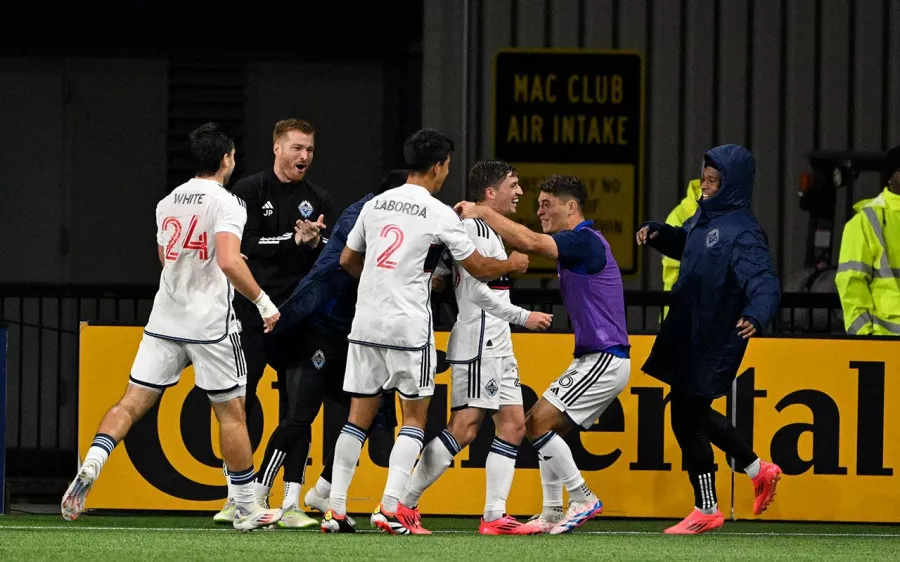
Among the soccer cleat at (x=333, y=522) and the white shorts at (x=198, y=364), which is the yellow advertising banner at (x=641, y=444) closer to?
the white shorts at (x=198, y=364)

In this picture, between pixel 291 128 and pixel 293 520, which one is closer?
pixel 293 520

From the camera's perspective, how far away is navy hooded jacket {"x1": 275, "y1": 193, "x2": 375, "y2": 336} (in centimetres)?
845

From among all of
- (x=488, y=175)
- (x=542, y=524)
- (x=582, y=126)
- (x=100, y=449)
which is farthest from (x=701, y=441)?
(x=582, y=126)

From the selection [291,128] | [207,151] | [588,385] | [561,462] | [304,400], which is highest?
[291,128]

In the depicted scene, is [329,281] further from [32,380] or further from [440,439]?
[32,380]

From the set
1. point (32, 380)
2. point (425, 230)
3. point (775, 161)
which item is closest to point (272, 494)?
point (425, 230)

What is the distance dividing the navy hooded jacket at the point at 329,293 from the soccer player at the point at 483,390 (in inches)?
24.2

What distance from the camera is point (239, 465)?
807 centimetres

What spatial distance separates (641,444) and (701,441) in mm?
1019

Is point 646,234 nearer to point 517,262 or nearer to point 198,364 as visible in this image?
point 517,262

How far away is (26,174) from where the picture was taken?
46.3 ft

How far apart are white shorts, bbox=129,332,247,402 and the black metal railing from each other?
5.11ft

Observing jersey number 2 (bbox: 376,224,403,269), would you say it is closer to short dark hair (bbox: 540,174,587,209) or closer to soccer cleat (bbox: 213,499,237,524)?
short dark hair (bbox: 540,174,587,209)

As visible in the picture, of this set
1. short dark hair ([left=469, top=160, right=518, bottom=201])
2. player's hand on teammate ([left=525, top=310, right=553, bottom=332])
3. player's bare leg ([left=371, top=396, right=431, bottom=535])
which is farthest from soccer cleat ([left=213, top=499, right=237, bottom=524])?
short dark hair ([left=469, top=160, right=518, bottom=201])
